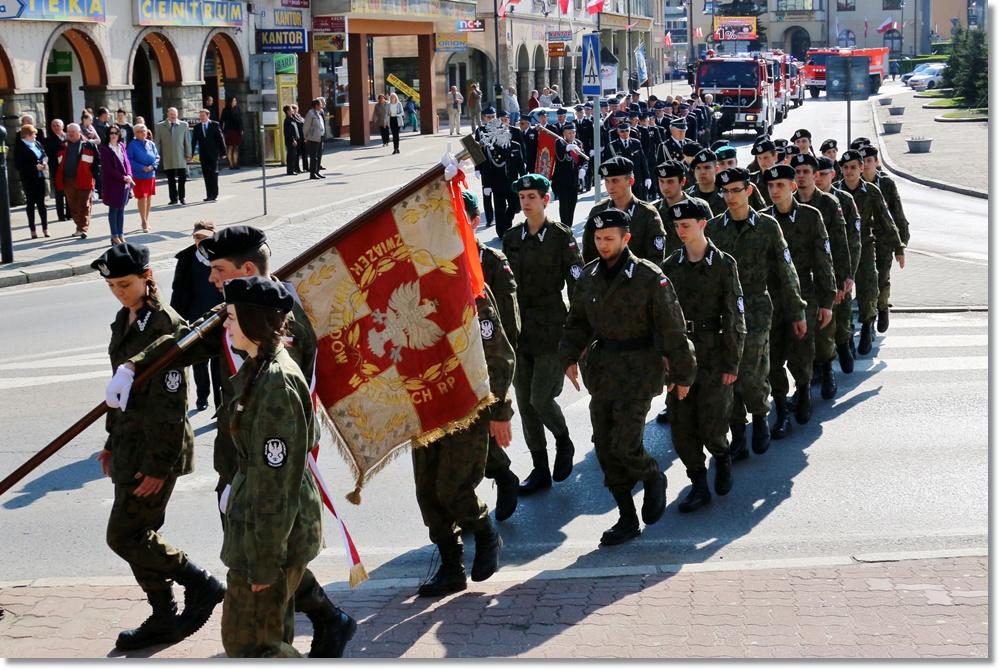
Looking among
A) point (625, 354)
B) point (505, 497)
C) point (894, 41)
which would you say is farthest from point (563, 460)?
point (894, 41)

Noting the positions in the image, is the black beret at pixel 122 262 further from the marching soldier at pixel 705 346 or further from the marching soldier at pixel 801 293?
the marching soldier at pixel 801 293

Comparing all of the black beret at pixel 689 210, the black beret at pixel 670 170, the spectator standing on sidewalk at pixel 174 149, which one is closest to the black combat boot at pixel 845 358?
the black beret at pixel 670 170

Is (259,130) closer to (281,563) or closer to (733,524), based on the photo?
(733,524)

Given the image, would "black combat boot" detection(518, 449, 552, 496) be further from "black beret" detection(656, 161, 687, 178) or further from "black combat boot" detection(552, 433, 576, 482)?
"black beret" detection(656, 161, 687, 178)

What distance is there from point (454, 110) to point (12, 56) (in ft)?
78.2

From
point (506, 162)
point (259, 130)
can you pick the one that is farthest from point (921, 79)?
point (506, 162)

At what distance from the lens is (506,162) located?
21.5 meters

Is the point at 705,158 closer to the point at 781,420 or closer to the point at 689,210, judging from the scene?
the point at 781,420

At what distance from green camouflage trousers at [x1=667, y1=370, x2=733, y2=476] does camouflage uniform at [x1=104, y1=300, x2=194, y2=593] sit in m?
3.32

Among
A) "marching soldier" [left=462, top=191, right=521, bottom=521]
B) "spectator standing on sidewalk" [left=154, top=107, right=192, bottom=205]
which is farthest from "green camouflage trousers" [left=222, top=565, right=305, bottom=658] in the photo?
"spectator standing on sidewalk" [left=154, top=107, right=192, bottom=205]

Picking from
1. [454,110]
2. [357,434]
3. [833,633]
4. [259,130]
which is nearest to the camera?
[833,633]

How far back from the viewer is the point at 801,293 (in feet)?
36.0

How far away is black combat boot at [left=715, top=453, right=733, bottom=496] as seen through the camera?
8.85 meters

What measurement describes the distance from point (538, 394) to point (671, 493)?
107cm
